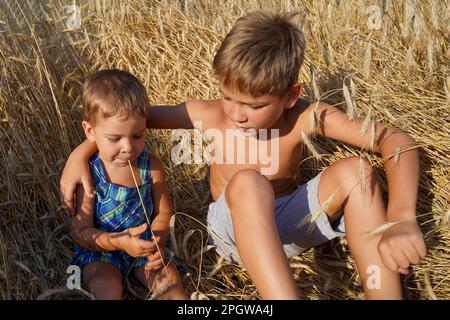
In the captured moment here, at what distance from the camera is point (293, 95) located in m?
2.23

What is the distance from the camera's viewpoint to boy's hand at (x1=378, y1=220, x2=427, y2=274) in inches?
74.2

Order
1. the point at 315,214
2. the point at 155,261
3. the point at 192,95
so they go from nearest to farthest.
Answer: the point at 315,214, the point at 155,261, the point at 192,95

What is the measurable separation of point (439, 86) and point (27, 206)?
1597mm

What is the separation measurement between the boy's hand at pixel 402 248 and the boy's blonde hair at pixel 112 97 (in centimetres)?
82

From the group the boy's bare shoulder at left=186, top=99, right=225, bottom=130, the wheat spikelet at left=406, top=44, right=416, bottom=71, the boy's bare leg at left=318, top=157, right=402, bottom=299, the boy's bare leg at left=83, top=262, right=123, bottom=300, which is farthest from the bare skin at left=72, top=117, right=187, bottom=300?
the wheat spikelet at left=406, top=44, right=416, bottom=71

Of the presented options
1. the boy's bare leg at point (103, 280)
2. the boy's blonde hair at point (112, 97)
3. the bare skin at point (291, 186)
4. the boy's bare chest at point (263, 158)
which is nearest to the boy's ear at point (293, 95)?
the bare skin at point (291, 186)

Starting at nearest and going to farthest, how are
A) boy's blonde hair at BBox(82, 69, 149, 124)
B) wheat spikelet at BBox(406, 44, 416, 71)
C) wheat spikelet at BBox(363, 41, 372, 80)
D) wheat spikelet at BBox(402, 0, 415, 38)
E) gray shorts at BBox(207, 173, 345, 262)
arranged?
boy's blonde hair at BBox(82, 69, 149, 124), gray shorts at BBox(207, 173, 345, 262), wheat spikelet at BBox(363, 41, 372, 80), wheat spikelet at BBox(406, 44, 416, 71), wheat spikelet at BBox(402, 0, 415, 38)

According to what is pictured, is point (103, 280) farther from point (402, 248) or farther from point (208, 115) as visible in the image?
point (402, 248)

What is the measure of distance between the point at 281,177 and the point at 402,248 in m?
0.58

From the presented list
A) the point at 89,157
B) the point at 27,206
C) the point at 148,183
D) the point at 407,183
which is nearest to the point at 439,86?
the point at 407,183

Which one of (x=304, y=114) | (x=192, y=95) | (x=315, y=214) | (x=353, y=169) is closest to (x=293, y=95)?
(x=304, y=114)

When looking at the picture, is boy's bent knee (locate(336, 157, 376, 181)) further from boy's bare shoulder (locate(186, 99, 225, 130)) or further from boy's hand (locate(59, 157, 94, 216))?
boy's hand (locate(59, 157, 94, 216))

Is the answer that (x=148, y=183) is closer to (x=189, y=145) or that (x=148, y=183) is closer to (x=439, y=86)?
(x=189, y=145)

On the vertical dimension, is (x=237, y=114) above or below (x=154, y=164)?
above
